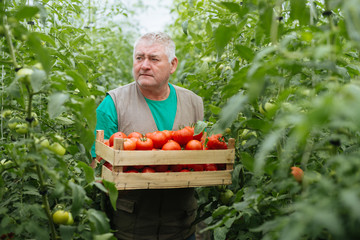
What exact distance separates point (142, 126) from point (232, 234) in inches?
34.4

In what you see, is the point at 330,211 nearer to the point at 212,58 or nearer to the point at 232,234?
the point at 232,234

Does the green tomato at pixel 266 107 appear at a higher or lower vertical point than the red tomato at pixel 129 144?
higher

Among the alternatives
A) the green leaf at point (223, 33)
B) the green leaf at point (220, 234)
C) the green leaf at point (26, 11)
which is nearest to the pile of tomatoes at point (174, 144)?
the green leaf at point (220, 234)

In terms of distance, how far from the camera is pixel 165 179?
5.32 feet

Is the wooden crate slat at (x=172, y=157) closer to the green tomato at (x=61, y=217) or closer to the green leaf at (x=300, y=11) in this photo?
the green tomato at (x=61, y=217)

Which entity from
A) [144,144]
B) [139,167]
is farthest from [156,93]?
[139,167]

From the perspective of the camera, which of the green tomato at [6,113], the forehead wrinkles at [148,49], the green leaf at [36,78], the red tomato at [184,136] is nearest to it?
the green leaf at [36,78]

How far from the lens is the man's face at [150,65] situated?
2.27m

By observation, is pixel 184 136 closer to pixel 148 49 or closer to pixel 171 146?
pixel 171 146

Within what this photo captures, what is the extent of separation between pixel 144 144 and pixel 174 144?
5.9 inches

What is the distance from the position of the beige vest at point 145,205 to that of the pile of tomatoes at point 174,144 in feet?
1.13

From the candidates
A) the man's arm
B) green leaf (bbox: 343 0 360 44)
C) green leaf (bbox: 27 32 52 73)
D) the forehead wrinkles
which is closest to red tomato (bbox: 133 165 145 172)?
the man's arm

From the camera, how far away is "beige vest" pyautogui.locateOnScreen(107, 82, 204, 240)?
79.7 inches

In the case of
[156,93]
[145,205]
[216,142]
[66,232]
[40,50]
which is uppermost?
[40,50]
